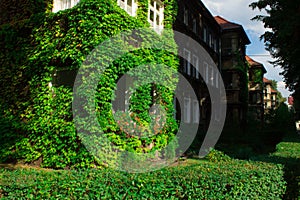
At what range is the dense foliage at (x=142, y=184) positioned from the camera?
13.6ft

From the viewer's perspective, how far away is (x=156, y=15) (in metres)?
13.5

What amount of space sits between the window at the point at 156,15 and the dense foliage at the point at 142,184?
8538 mm

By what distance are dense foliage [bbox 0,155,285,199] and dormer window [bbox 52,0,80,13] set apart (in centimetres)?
744

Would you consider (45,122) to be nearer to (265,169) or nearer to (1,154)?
(1,154)

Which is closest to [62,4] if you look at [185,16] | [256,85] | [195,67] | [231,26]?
[185,16]

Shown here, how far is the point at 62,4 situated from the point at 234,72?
20.3m

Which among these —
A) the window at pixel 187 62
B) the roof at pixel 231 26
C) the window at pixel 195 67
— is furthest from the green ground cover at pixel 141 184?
the roof at pixel 231 26

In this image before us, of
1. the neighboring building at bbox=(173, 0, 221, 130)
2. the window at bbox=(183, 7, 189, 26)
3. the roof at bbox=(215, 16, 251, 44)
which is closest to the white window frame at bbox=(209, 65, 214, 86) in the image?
the neighboring building at bbox=(173, 0, 221, 130)

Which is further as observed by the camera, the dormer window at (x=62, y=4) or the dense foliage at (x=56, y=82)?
the dormer window at (x=62, y=4)

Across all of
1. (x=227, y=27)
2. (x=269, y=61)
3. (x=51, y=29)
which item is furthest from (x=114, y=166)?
(x=227, y=27)

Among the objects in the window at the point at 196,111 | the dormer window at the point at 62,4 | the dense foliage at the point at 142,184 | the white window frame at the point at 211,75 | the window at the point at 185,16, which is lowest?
the dense foliage at the point at 142,184

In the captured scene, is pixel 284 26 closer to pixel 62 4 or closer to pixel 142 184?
pixel 62 4

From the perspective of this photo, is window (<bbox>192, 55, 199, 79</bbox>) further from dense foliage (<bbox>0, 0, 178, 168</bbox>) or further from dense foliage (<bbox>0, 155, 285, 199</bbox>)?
dense foliage (<bbox>0, 155, 285, 199</bbox>)

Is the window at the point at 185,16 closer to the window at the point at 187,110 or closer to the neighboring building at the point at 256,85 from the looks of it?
the window at the point at 187,110
